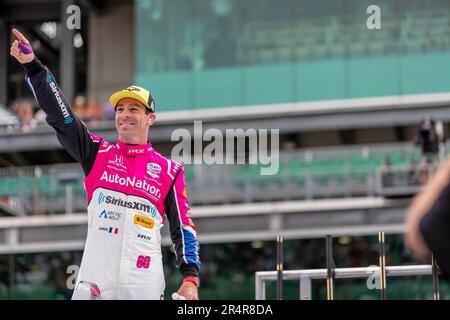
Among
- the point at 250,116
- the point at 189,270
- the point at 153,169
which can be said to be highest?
the point at 250,116

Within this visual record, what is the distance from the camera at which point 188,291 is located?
5488mm

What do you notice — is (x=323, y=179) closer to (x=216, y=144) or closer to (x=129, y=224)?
(x=216, y=144)

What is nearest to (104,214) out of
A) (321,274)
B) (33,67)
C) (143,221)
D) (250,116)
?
(143,221)

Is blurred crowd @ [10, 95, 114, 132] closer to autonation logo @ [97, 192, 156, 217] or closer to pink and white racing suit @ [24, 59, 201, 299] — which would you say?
pink and white racing suit @ [24, 59, 201, 299]

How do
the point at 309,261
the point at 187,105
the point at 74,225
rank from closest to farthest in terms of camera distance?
the point at 309,261, the point at 74,225, the point at 187,105

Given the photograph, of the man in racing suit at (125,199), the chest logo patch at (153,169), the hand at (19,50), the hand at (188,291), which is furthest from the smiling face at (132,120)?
the hand at (188,291)

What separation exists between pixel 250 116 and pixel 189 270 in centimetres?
2532

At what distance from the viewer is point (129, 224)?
5504 millimetres

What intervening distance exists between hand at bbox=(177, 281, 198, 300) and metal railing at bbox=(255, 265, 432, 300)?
2.05 metres

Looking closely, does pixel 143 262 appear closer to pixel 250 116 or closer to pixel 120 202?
pixel 120 202

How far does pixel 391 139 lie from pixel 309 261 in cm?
920

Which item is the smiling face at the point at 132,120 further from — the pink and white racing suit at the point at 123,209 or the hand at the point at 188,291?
the hand at the point at 188,291

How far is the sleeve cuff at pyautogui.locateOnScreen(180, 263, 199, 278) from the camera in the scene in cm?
562

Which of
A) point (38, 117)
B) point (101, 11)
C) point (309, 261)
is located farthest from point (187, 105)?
point (309, 261)
